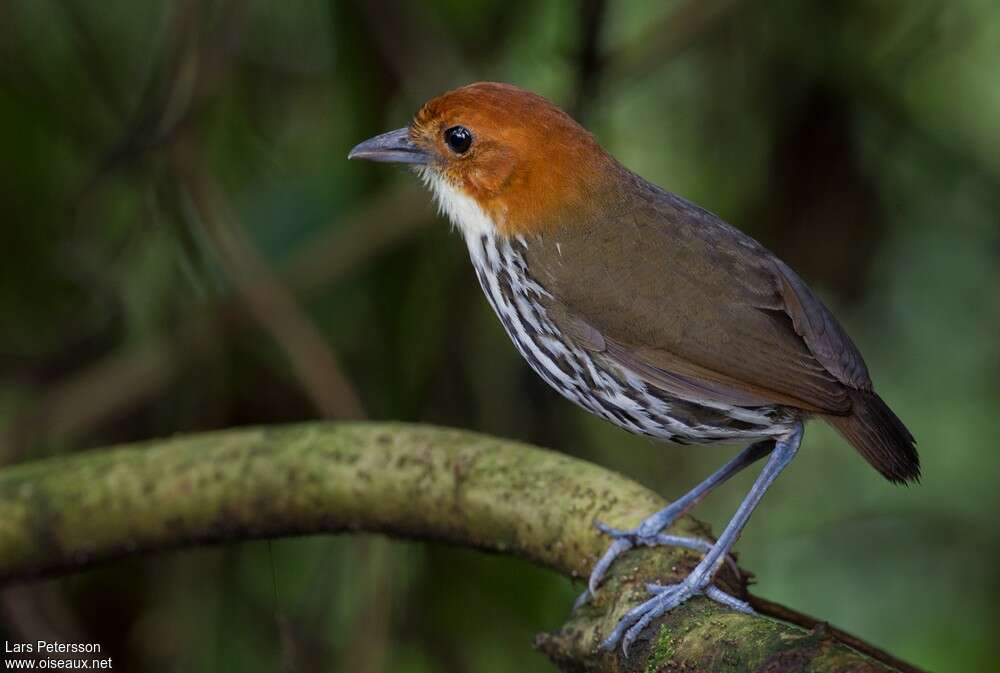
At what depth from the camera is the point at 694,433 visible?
9.50ft

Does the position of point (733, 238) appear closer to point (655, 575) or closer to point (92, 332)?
point (655, 575)

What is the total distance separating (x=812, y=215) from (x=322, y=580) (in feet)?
7.07

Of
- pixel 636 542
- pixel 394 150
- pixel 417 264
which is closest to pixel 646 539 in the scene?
pixel 636 542

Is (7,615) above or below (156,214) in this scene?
below

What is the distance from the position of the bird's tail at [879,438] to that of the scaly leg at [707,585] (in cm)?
13

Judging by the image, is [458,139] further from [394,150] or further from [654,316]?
[654,316]

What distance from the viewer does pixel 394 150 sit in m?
3.40

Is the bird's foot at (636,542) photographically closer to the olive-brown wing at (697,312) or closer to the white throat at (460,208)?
the olive-brown wing at (697,312)

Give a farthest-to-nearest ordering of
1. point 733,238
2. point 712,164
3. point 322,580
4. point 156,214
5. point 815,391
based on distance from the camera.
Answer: point 712,164 < point 156,214 < point 322,580 < point 733,238 < point 815,391

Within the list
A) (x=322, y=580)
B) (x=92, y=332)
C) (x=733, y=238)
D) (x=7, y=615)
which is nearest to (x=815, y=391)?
(x=733, y=238)

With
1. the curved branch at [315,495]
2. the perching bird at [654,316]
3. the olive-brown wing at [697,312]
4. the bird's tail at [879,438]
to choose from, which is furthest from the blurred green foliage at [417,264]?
the bird's tail at [879,438]

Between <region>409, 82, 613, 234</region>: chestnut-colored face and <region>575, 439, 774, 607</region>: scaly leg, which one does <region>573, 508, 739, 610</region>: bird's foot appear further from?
<region>409, 82, 613, 234</region>: chestnut-colored face

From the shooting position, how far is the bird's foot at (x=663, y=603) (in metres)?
2.54

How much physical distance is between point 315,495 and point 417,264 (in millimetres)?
1638
